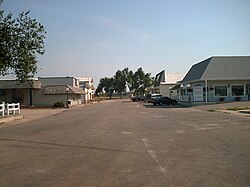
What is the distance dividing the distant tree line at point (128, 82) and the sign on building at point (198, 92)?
3503 inches

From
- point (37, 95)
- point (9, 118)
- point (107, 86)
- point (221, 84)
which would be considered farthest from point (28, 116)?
point (107, 86)

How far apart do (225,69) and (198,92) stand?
5.78 metres

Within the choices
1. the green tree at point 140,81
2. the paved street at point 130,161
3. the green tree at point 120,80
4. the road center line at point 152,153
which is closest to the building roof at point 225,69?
the paved street at point 130,161

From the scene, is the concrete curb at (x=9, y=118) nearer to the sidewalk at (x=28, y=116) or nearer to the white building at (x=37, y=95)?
the sidewalk at (x=28, y=116)

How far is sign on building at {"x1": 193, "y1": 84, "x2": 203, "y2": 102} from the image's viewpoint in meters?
43.2

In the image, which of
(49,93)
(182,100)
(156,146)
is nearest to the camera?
(156,146)

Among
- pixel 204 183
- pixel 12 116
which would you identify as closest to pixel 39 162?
pixel 204 183

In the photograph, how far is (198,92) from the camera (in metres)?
43.4

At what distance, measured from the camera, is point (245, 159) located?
8500 millimetres

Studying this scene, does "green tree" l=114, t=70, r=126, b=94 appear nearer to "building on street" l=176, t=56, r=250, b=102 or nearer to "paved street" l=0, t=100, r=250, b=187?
"building on street" l=176, t=56, r=250, b=102

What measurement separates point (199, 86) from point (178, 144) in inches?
1300

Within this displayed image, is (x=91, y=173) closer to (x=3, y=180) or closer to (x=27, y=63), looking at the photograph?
(x=3, y=180)

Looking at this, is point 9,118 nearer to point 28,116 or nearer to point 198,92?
point 28,116

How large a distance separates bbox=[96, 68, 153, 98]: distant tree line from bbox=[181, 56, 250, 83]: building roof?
84813mm
